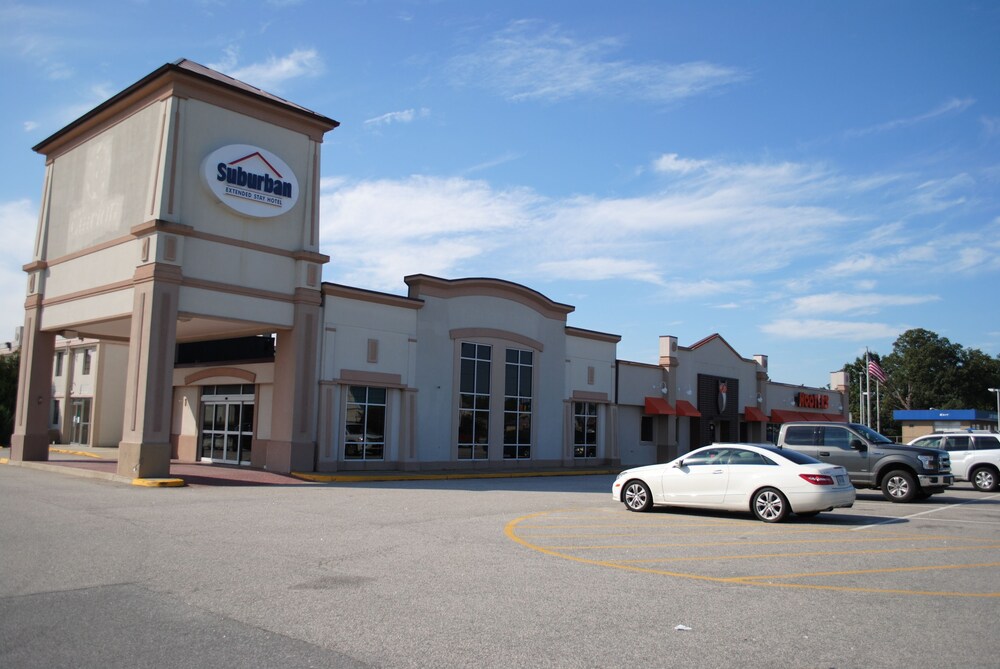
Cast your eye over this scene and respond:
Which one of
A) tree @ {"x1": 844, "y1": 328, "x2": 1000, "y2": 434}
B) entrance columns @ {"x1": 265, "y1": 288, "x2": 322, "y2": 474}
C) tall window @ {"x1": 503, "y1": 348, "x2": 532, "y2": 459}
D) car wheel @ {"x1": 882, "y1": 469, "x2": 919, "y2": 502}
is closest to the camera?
car wheel @ {"x1": 882, "y1": 469, "x2": 919, "y2": 502}

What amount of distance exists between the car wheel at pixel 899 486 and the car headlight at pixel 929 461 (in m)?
0.44

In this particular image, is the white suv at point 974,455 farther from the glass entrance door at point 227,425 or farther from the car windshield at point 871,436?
the glass entrance door at point 227,425

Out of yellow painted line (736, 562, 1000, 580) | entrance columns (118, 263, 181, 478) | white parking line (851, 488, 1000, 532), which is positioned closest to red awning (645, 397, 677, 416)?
white parking line (851, 488, 1000, 532)

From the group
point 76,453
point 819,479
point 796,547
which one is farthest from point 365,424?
point 796,547

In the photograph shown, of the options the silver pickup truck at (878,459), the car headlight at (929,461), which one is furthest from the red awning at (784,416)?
the car headlight at (929,461)

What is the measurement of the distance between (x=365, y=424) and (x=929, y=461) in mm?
17400

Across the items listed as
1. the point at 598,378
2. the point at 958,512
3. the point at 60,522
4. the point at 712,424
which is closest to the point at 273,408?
the point at 60,522

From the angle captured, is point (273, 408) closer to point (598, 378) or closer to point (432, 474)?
point (432, 474)

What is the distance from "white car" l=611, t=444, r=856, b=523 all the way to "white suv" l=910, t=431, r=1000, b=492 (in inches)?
510

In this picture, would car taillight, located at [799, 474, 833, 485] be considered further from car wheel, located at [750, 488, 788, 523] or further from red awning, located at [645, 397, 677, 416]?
red awning, located at [645, 397, 677, 416]

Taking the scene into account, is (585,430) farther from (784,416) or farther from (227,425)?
(784,416)

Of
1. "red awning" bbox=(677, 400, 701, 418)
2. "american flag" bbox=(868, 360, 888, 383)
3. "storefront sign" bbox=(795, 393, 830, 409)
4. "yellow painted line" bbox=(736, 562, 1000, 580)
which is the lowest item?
"yellow painted line" bbox=(736, 562, 1000, 580)

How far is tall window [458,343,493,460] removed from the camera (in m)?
32.0

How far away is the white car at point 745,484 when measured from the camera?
14977 millimetres
